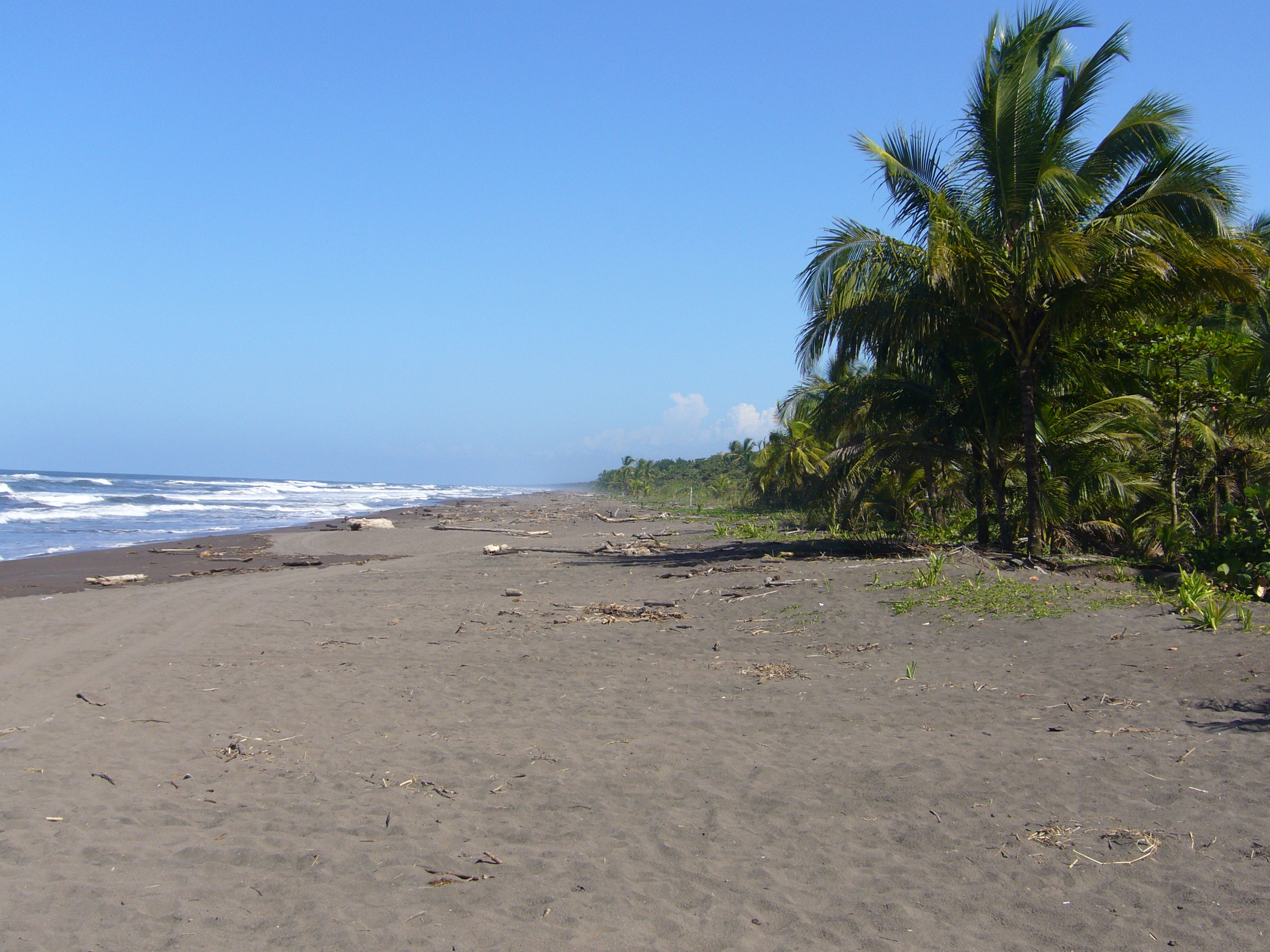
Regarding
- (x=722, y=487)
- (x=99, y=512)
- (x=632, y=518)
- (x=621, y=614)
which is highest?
(x=722, y=487)

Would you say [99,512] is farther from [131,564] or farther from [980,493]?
[980,493]

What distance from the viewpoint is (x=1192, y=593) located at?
8148 millimetres

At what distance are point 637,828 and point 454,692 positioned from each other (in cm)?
299

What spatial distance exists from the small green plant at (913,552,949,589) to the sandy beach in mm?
484

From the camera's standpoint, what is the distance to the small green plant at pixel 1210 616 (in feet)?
23.7

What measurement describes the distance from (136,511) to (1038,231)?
38795 mm

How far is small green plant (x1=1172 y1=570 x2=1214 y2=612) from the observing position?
780 cm

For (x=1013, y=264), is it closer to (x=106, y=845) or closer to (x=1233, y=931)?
(x=1233, y=931)

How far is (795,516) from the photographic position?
2758 centimetres

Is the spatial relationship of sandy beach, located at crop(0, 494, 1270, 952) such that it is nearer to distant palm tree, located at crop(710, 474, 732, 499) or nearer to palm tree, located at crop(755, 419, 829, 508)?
palm tree, located at crop(755, 419, 829, 508)

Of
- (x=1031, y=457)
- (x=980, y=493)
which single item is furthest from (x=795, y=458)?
(x=1031, y=457)

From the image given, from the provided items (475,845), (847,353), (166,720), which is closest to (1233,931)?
(475,845)

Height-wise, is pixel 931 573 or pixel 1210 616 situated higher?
pixel 931 573

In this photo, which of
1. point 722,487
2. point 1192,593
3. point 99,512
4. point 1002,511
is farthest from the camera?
point 722,487
